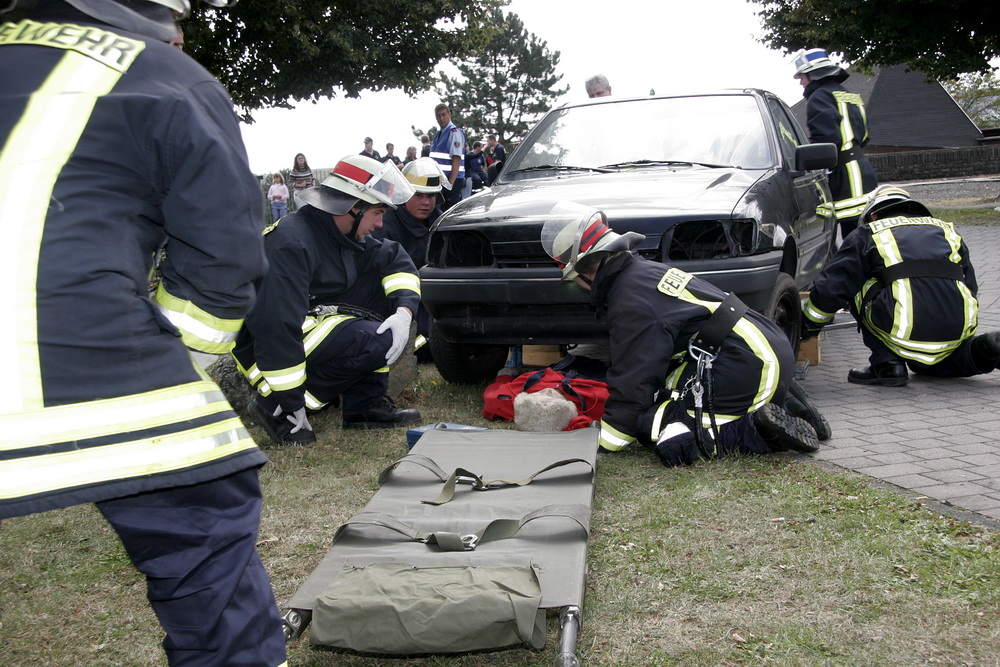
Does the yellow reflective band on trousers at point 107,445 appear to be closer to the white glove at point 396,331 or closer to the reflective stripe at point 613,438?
the reflective stripe at point 613,438

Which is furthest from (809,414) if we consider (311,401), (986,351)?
(311,401)

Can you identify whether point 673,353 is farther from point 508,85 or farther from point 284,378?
point 508,85

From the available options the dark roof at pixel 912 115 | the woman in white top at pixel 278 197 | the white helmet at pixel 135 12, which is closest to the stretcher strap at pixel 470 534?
the white helmet at pixel 135 12

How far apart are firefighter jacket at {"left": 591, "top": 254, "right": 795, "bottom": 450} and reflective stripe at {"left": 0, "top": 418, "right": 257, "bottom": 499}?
8.42 feet

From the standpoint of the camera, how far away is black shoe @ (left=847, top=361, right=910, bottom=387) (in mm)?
5578

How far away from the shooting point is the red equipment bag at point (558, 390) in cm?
493

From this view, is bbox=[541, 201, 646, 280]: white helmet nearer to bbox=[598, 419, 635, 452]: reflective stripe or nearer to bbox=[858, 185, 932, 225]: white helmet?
bbox=[598, 419, 635, 452]: reflective stripe

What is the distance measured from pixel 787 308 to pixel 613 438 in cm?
172

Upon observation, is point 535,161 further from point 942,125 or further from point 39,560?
point 942,125

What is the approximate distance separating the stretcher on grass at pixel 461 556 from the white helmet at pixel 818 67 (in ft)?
14.9

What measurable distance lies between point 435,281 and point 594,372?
3.42 ft

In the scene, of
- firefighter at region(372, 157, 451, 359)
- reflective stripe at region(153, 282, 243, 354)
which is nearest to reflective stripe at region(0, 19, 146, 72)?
reflective stripe at region(153, 282, 243, 354)

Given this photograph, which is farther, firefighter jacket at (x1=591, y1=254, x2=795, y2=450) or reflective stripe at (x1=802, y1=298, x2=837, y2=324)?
reflective stripe at (x1=802, y1=298, x2=837, y2=324)

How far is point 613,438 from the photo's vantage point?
14.0ft
